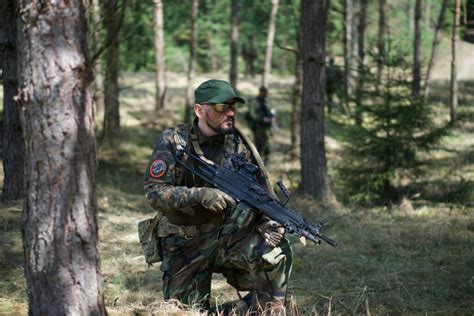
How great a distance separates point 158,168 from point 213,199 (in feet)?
1.67

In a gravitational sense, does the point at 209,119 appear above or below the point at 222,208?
above

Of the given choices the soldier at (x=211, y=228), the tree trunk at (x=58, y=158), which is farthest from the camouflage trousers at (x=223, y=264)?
the tree trunk at (x=58, y=158)

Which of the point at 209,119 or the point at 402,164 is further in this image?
the point at 402,164

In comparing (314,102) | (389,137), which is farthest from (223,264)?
(389,137)

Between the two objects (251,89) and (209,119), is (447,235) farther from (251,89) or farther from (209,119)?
(251,89)

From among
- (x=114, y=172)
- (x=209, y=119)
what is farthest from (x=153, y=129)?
(x=209, y=119)

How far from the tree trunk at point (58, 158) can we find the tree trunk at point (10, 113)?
5397mm

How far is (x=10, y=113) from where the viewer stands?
8641 millimetres

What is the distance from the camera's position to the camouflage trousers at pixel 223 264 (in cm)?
466

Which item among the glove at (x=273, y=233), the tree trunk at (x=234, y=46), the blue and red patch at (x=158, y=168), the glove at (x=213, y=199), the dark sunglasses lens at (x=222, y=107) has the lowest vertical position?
the glove at (x=273, y=233)

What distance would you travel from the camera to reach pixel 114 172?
15.1 m

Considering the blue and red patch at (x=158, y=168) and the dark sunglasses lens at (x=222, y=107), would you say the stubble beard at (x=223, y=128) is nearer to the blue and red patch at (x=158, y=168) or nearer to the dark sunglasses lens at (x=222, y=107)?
the dark sunglasses lens at (x=222, y=107)

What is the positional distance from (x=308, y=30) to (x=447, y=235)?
161 inches

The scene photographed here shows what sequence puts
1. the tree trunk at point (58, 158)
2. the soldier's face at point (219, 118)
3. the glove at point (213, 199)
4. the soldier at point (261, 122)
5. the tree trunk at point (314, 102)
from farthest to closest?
the soldier at point (261, 122) < the tree trunk at point (314, 102) < the soldier's face at point (219, 118) < the glove at point (213, 199) < the tree trunk at point (58, 158)
